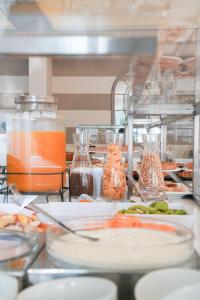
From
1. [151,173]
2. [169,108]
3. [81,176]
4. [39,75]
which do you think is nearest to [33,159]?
[81,176]

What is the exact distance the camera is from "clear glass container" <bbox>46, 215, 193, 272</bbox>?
32cm

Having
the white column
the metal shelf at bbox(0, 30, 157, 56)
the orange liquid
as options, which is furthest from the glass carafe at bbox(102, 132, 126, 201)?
the white column

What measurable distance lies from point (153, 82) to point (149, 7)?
0.36m

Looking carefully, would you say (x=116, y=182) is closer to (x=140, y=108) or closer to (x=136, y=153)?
(x=140, y=108)

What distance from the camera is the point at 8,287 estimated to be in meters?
0.29

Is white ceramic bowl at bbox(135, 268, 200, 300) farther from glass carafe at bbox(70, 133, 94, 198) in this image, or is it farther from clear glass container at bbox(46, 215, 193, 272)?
glass carafe at bbox(70, 133, 94, 198)

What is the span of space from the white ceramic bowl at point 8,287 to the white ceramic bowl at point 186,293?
12cm

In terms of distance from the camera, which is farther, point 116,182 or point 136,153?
point 136,153

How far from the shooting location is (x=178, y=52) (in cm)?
106

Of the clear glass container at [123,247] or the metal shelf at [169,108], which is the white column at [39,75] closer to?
the metal shelf at [169,108]

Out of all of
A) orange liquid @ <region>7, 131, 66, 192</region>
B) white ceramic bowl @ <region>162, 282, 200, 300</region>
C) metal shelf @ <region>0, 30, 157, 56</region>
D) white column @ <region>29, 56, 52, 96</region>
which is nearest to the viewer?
white ceramic bowl @ <region>162, 282, 200, 300</region>

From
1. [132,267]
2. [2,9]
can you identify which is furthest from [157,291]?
[2,9]

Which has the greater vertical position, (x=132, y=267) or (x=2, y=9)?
(x=2, y=9)

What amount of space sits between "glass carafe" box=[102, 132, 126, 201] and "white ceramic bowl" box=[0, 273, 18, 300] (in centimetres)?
65
